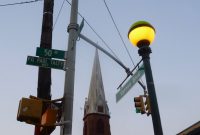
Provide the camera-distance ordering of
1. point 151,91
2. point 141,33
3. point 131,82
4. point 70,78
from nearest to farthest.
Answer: point 151,91 < point 141,33 < point 70,78 < point 131,82

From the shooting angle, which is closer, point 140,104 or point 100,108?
point 140,104

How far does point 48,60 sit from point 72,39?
74cm

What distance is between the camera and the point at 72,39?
22.5 ft

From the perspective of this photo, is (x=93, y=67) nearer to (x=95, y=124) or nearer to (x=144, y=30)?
(x=95, y=124)

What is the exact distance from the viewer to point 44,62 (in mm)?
6730

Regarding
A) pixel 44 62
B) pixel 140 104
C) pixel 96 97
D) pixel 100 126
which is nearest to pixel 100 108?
pixel 96 97

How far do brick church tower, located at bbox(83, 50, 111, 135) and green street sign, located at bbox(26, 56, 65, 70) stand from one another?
5893cm

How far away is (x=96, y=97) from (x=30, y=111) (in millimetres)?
63302

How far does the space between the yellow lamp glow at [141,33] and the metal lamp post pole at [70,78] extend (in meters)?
1.42

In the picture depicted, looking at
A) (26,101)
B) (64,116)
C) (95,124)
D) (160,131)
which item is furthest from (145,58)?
(95,124)

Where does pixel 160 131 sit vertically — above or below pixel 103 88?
below

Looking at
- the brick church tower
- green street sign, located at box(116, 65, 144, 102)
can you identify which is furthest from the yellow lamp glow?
the brick church tower

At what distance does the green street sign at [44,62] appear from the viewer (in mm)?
6614

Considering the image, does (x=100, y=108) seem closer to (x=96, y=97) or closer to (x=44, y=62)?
(x=96, y=97)
